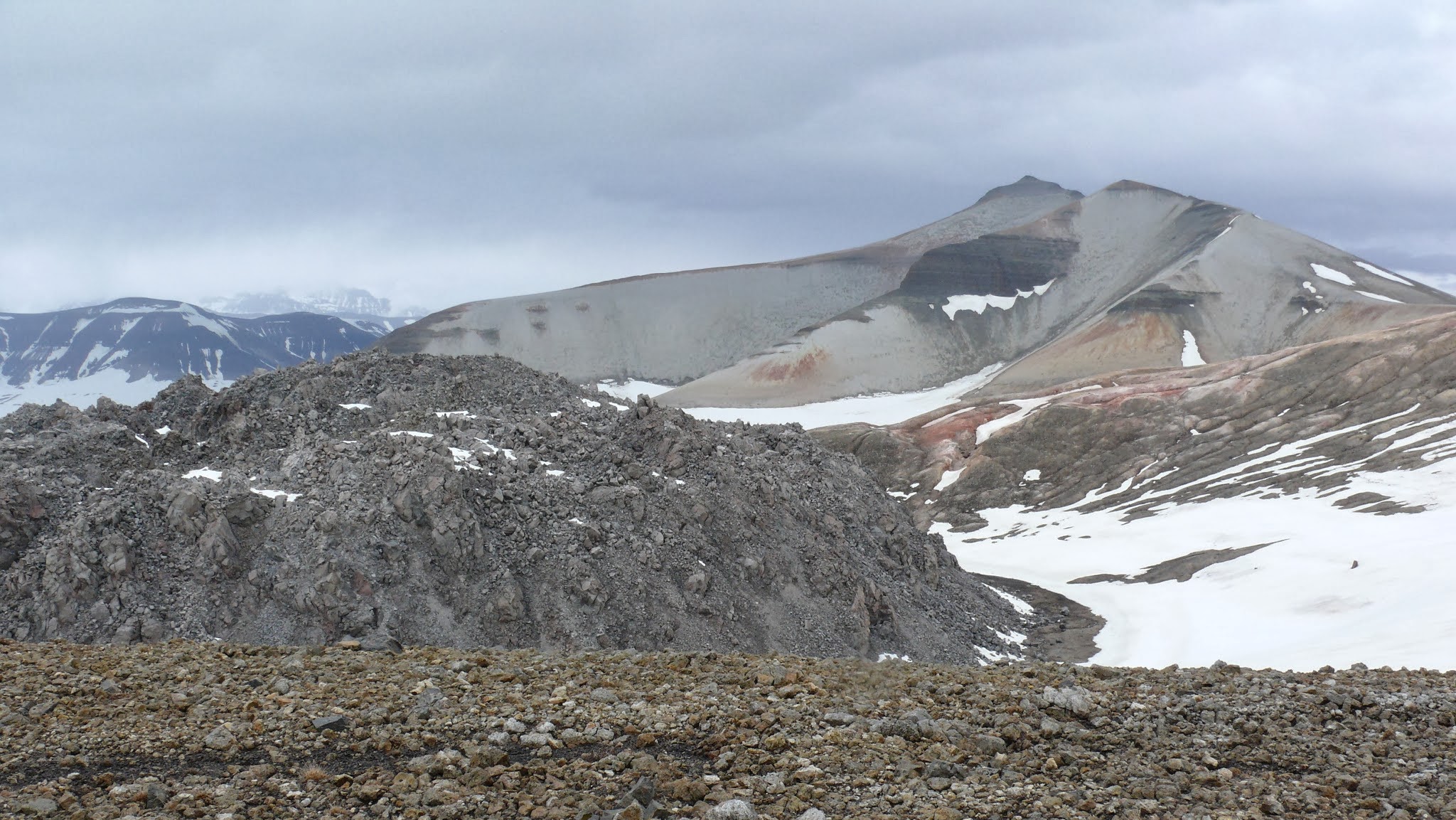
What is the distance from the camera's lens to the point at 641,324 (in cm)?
18550

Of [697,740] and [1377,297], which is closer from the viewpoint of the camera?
[697,740]

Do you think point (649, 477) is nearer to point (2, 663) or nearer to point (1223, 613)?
point (2, 663)

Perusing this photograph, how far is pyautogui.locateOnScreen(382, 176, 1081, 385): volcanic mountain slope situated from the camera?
175000 millimetres

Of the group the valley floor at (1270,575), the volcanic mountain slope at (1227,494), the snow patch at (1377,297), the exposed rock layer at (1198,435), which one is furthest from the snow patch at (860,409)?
the valley floor at (1270,575)

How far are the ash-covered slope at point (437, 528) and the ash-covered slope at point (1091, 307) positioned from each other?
10059cm

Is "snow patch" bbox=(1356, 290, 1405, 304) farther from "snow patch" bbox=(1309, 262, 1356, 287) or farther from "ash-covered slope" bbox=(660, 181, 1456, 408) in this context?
"snow patch" bbox=(1309, 262, 1356, 287)

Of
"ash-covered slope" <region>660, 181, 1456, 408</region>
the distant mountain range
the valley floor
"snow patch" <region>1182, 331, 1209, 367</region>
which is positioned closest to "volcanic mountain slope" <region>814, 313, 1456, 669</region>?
the valley floor

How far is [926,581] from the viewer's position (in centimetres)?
3309

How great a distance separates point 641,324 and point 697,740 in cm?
17850

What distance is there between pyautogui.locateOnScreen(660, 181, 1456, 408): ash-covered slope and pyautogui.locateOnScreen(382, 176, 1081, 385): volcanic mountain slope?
1927 centimetres

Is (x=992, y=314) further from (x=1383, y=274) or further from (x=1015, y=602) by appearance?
(x=1015, y=602)

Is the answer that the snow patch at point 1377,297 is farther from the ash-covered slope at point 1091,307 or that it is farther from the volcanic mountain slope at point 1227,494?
the volcanic mountain slope at point 1227,494

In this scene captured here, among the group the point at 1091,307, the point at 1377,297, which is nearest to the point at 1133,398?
the point at 1377,297

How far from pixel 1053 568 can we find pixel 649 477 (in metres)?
28.6
